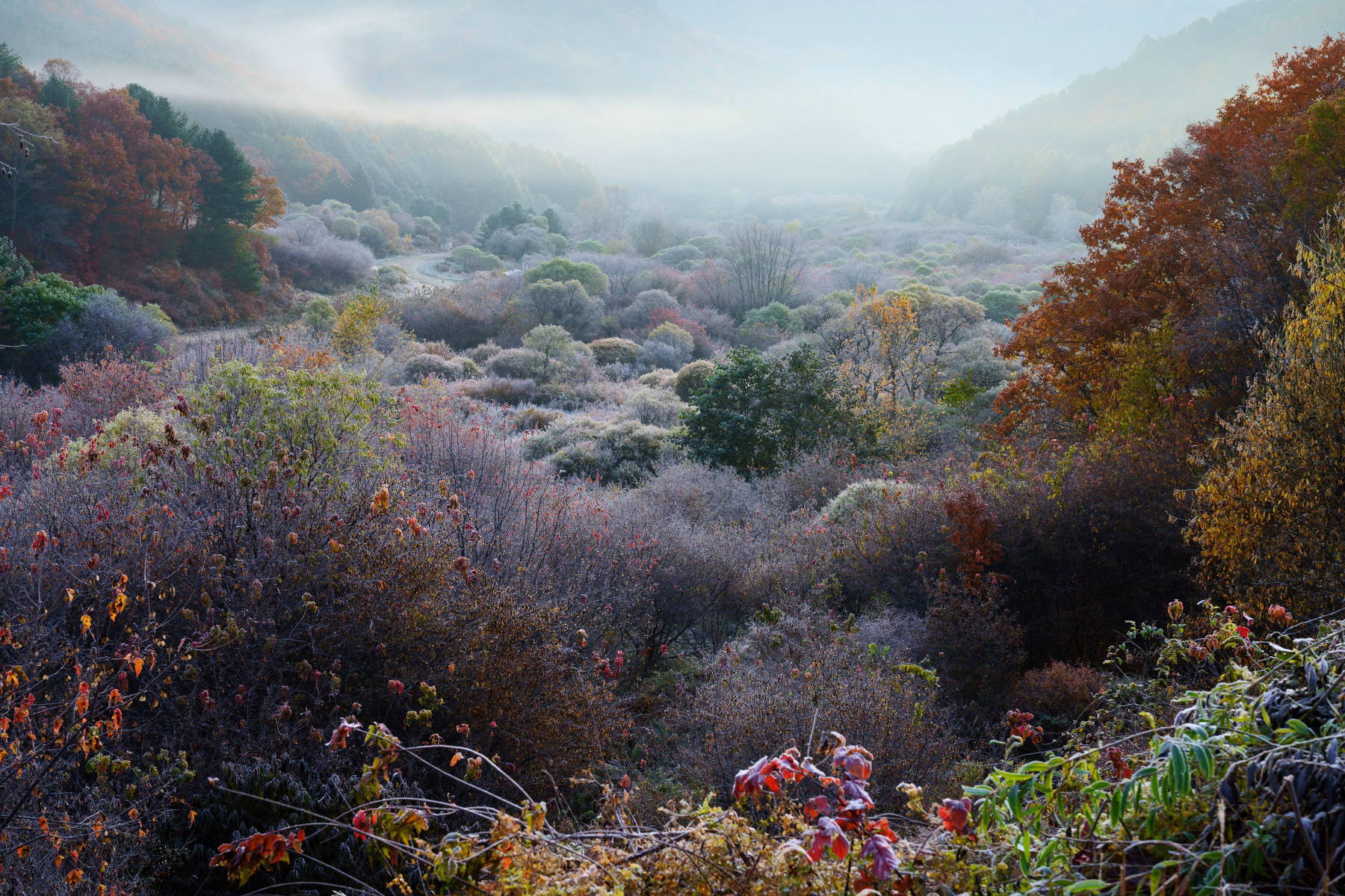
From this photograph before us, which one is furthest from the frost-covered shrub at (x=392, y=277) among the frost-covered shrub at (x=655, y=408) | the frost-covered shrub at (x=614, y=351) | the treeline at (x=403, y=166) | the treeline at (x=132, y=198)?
the frost-covered shrub at (x=655, y=408)

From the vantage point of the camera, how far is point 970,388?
54.2 ft

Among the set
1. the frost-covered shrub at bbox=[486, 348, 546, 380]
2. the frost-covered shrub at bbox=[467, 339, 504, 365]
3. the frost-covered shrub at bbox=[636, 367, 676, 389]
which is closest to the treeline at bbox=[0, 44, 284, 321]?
the frost-covered shrub at bbox=[467, 339, 504, 365]

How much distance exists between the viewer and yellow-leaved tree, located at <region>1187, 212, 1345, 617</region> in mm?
5297

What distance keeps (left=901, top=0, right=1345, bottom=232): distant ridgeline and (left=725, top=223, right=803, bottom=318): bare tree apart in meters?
36.0

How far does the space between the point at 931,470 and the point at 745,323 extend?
18.8 m

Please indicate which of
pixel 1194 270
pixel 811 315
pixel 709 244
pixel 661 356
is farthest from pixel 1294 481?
pixel 709 244

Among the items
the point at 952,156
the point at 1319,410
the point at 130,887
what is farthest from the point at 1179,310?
the point at 952,156

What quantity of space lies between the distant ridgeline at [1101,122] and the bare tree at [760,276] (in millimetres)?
35965

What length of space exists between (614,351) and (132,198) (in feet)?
55.8

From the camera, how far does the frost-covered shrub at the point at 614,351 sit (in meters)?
24.7

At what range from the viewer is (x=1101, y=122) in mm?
75438

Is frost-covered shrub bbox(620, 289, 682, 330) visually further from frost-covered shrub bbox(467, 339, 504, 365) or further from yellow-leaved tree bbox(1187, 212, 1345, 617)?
yellow-leaved tree bbox(1187, 212, 1345, 617)

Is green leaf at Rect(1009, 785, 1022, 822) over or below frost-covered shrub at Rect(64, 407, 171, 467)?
over

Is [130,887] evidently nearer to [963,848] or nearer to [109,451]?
[963,848]
